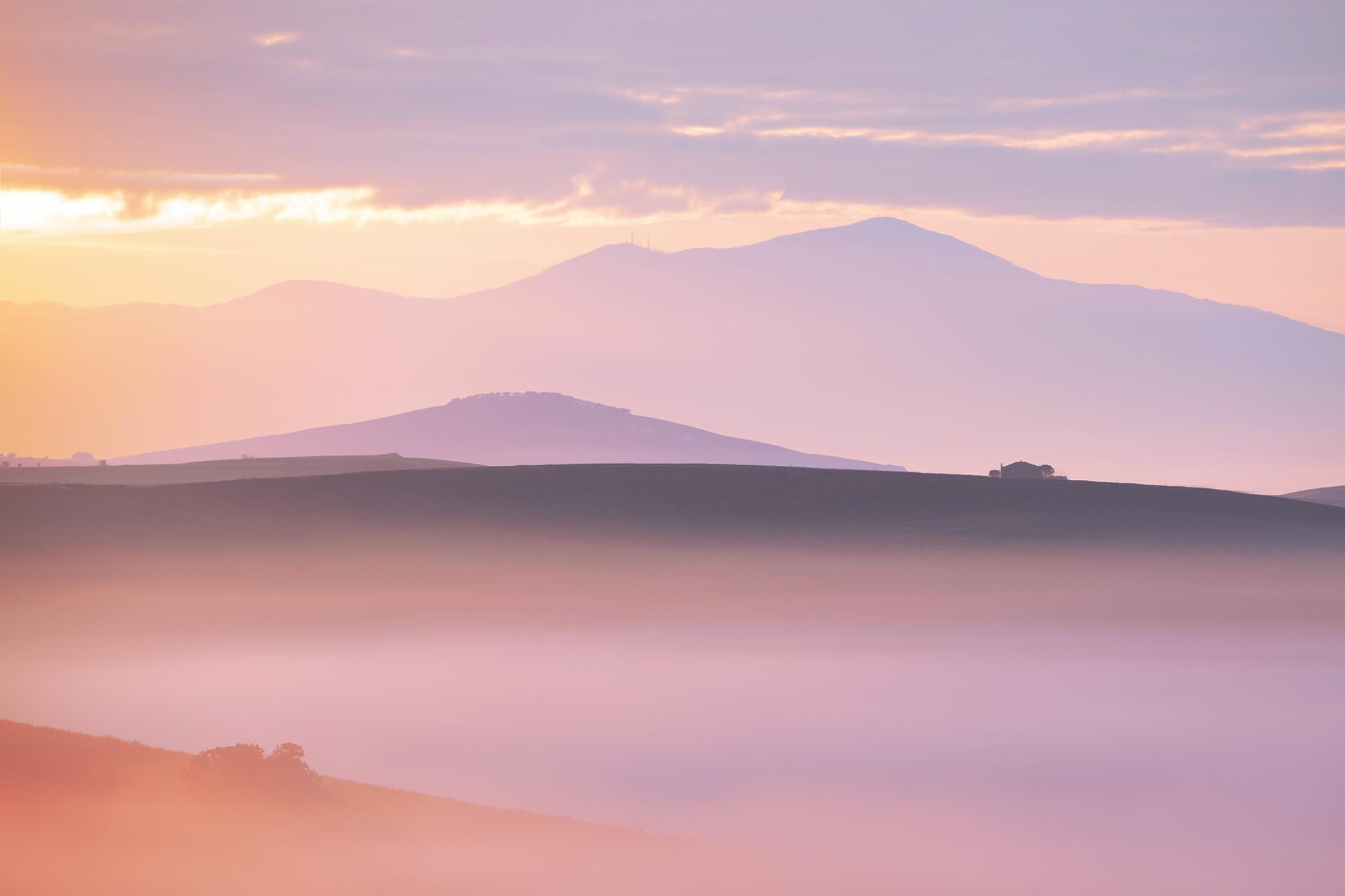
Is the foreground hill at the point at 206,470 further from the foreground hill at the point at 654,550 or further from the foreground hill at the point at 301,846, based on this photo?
the foreground hill at the point at 301,846

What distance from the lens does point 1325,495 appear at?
400ft

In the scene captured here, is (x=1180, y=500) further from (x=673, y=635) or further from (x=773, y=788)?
(x=773, y=788)

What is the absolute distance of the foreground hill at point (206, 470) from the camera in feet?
272

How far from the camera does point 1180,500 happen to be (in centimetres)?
7519

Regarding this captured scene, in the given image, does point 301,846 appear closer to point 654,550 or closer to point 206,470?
point 654,550

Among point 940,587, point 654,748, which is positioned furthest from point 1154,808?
point 940,587

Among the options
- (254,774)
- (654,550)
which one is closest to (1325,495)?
(654,550)

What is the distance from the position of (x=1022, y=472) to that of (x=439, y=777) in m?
73.1

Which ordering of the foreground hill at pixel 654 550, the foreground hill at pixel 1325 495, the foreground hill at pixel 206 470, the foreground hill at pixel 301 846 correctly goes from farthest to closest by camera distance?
the foreground hill at pixel 1325 495 → the foreground hill at pixel 206 470 → the foreground hill at pixel 654 550 → the foreground hill at pixel 301 846

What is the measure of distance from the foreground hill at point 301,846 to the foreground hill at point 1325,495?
104m

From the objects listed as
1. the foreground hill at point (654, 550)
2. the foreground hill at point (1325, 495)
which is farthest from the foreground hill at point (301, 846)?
the foreground hill at point (1325, 495)

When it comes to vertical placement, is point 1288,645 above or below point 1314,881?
above

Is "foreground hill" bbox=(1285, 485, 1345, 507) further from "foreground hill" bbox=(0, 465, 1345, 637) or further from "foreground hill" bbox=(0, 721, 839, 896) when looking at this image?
"foreground hill" bbox=(0, 721, 839, 896)

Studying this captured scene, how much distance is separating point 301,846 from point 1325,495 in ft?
392
